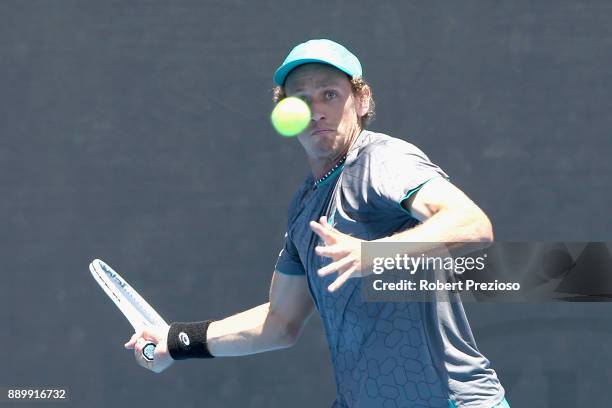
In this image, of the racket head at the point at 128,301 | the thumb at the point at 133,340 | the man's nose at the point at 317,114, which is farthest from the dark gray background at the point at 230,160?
the man's nose at the point at 317,114

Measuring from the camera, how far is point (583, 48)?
3820 millimetres

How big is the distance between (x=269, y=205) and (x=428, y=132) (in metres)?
0.66

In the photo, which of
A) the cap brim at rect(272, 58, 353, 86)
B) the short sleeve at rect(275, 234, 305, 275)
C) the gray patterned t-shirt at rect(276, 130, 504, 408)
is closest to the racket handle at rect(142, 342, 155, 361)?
the short sleeve at rect(275, 234, 305, 275)

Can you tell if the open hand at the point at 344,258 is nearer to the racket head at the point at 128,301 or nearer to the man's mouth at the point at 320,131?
the man's mouth at the point at 320,131

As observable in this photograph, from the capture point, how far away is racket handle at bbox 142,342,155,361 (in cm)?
263

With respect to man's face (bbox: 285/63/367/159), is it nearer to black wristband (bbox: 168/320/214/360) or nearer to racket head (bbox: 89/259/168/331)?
black wristband (bbox: 168/320/214/360)

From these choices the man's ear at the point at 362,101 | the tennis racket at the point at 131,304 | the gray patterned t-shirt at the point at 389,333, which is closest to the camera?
the gray patterned t-shirt at the point at 389,333

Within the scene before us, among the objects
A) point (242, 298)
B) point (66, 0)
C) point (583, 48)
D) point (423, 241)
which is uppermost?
point (66, 0)

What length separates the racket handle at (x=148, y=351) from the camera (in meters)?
2.63

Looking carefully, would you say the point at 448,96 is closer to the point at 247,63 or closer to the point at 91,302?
the point at 247,63

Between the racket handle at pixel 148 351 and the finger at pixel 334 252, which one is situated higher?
the racket handle at pixel 148 351

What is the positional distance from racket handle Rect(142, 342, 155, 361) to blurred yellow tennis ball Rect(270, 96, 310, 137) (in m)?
0.75

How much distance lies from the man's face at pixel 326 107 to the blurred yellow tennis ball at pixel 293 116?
0.06 ft

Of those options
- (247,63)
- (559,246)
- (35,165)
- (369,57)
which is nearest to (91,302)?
(35,165)
